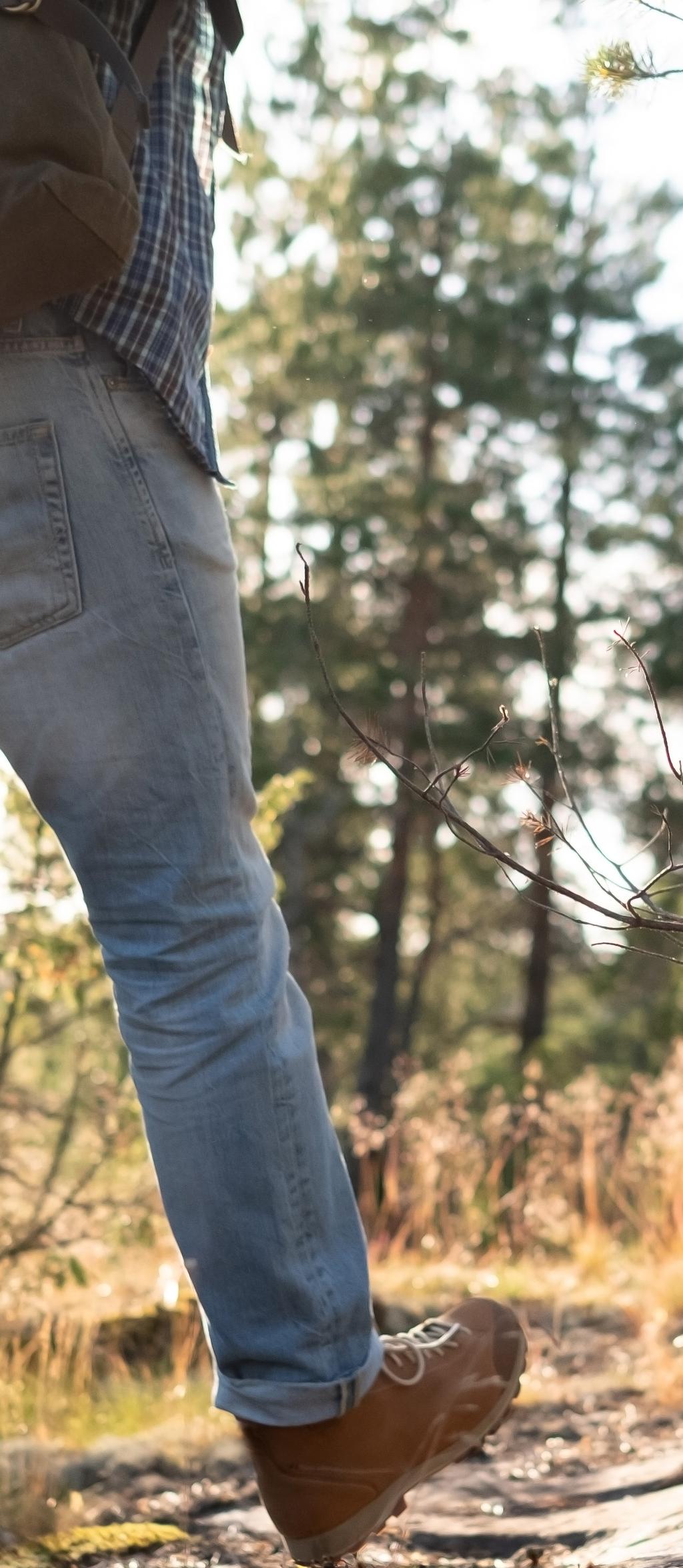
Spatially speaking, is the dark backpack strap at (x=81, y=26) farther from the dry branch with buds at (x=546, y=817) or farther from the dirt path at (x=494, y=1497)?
the dirt path at (x=494, y=1497)

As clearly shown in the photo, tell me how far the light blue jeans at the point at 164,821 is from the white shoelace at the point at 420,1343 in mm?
121

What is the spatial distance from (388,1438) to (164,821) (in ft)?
2.02

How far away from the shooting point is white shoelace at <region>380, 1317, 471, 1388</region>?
139 centimetres

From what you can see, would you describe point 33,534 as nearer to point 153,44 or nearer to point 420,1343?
point 153,44

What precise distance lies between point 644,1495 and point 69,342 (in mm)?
1607

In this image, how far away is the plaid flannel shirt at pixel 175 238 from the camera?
127 centimetres

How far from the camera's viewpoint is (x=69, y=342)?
125 centimetres

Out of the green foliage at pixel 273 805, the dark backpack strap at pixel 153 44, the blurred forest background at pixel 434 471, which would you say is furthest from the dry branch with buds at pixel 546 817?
the blurred forest background at pixel 434 471

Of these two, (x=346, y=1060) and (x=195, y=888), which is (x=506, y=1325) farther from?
(x=346, y=1060)

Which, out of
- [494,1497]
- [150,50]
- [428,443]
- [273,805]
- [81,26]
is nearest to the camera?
[81,26]

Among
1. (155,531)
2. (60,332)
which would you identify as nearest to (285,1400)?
(155,531)

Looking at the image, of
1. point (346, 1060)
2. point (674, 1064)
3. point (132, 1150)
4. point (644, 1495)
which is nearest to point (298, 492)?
point (346, 1060)

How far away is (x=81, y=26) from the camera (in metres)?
1.20

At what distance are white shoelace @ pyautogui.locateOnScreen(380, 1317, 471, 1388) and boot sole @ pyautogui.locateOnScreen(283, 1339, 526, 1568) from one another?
83mm
